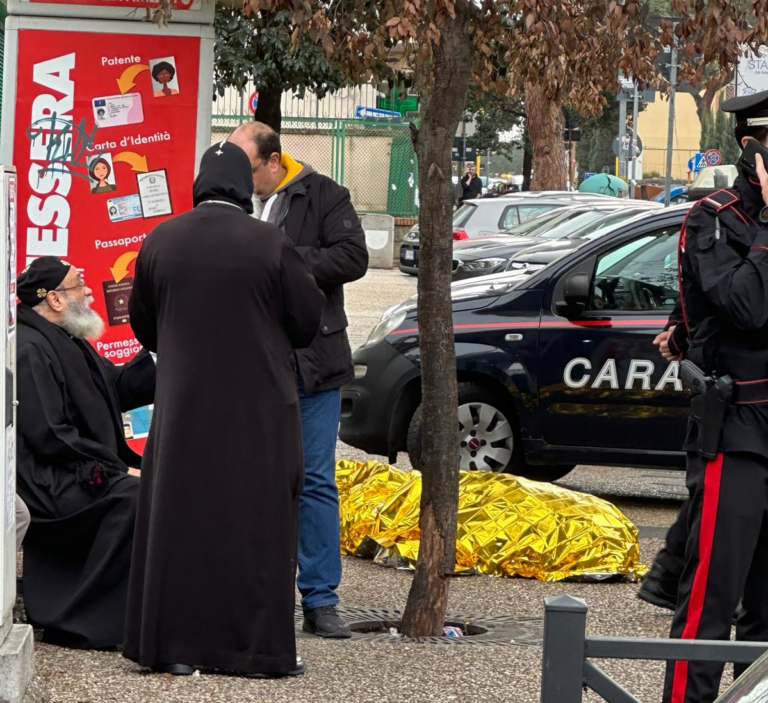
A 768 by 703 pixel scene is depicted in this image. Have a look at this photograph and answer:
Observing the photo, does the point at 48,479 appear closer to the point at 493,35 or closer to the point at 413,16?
the point at 413,16

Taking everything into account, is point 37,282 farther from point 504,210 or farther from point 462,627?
point 504,210

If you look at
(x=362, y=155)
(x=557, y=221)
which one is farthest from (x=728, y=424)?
(x=362, y=155)

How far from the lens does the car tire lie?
8.44 metres

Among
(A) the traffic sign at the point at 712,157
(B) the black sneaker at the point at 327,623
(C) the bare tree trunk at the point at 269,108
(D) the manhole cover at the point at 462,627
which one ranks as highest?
(C) the bare tree trunk at the point at 269,108

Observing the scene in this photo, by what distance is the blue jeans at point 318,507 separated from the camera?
5.39 m

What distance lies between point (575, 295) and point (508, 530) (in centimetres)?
169

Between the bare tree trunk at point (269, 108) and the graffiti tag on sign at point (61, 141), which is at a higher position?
the bare tree trunk at point (269, 108)

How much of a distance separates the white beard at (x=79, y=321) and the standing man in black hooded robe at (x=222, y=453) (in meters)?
0.83

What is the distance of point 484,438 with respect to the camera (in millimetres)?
8477

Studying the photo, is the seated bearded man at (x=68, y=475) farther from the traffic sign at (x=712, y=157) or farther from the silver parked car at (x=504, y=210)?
the traffic sign at (x=712, y=157)

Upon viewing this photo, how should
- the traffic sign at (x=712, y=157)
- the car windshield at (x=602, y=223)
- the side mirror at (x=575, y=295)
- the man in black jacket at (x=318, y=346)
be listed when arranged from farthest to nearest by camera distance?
the traffic sign at (x=712, y=157) → the car windshield at (x=602, y=223) → the side mirror at (x=575, y=295) → the man in black jacket at (x=318, y=346)

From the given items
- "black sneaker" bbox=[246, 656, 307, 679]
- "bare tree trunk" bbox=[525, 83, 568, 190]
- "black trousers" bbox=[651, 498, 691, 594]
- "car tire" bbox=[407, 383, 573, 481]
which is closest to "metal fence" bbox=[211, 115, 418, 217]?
"bare tree trunk" bbox=[525, 83, 568, 190]

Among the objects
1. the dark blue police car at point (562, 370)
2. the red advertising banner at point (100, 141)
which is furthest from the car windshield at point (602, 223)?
the red advertising banner at point (100, 141)

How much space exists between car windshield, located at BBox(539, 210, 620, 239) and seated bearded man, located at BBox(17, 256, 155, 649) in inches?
541
